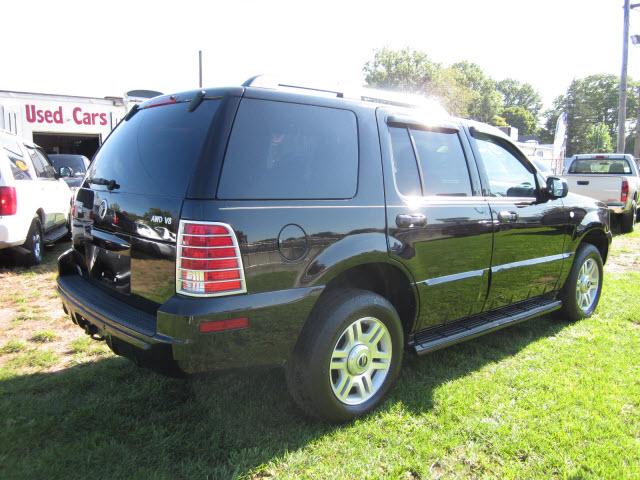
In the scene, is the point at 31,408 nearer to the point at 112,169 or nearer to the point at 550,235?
the point at 112,169

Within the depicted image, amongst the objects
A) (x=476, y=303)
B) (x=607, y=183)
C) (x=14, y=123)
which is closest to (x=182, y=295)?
(x=476, y=303)

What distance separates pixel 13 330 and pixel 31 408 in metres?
1.71

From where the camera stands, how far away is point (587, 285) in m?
4.88

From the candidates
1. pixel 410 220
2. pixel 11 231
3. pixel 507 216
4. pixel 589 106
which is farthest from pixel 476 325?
pixel 589 106

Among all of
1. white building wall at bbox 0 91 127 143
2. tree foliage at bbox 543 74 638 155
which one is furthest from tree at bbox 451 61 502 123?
white building wall at bbox 0 91 127 143

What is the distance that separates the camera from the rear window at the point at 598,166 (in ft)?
39.2

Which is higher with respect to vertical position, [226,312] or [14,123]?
[14,123]

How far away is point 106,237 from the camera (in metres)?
2.87

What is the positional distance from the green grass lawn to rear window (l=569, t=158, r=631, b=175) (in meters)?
9.54

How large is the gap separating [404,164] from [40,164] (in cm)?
671

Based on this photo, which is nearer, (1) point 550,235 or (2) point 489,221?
(2) point 489,221

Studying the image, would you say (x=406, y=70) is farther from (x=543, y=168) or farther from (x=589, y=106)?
(x=589, y=106)

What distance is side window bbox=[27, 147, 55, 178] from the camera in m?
7.35

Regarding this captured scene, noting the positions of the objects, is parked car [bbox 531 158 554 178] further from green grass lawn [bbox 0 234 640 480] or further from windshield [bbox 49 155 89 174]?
windshield [bbox 49 155 89 174]
